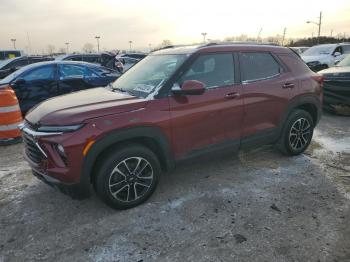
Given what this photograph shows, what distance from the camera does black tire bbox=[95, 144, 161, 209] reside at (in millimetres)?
3717

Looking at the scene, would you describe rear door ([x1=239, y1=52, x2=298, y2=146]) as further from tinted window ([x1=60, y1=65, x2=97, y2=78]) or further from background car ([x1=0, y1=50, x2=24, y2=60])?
background car ([x1=0, y1=50, x2=24, y2=60])

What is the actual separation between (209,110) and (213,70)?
578 mm

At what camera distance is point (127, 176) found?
388 centimetres

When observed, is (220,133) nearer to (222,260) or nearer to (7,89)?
(222,260)

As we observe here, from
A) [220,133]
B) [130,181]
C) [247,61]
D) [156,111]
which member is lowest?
[130,181]

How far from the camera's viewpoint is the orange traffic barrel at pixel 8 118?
21.9 ft

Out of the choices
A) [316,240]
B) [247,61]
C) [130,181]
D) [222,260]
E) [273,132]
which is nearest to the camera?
[222,260]

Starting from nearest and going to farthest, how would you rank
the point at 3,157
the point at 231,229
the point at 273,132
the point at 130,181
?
the point at 231,229 → the point at 130,181 → the point at 273,132 → the point at 3,157

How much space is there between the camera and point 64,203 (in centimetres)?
419

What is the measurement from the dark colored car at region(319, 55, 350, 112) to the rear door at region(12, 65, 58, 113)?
6.97m

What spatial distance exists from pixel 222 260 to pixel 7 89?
563 cm

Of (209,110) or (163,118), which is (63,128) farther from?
(209,110)

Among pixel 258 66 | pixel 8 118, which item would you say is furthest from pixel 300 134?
pixel 8 118

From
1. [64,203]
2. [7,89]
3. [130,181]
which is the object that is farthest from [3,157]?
[130,181]
